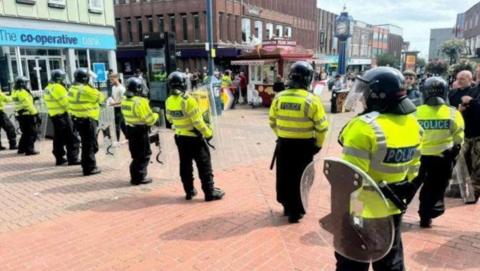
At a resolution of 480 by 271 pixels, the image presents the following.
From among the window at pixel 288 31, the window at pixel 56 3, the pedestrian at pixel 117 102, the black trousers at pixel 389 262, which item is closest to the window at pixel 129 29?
the window at pixel 288 31

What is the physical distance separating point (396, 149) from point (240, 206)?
3.19 meters

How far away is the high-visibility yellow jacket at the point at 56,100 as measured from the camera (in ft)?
24.5

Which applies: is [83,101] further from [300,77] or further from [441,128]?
[441,128]

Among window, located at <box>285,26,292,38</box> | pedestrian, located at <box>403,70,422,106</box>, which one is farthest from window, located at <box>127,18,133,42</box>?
pedestrian, located at <box>403,70,422,106</box>

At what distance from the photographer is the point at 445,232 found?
14.0 feet

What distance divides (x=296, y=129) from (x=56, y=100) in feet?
17.6

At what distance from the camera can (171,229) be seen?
4.48 metres

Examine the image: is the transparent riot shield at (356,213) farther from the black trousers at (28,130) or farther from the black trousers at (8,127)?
the black trousers at (8,127)

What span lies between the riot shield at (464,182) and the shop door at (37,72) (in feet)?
69.0

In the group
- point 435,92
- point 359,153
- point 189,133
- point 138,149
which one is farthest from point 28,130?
point 359,153

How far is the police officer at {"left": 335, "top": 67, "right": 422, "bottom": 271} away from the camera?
228cm

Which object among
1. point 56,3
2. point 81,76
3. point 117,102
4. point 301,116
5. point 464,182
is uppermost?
point 56,3

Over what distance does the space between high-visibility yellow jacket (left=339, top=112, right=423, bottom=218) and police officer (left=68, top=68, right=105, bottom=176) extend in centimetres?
564

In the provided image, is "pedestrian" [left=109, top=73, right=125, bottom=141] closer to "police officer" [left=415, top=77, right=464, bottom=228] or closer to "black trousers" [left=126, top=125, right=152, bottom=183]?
"black trousers" [left=126, top=125, right=152, bottom=183]
